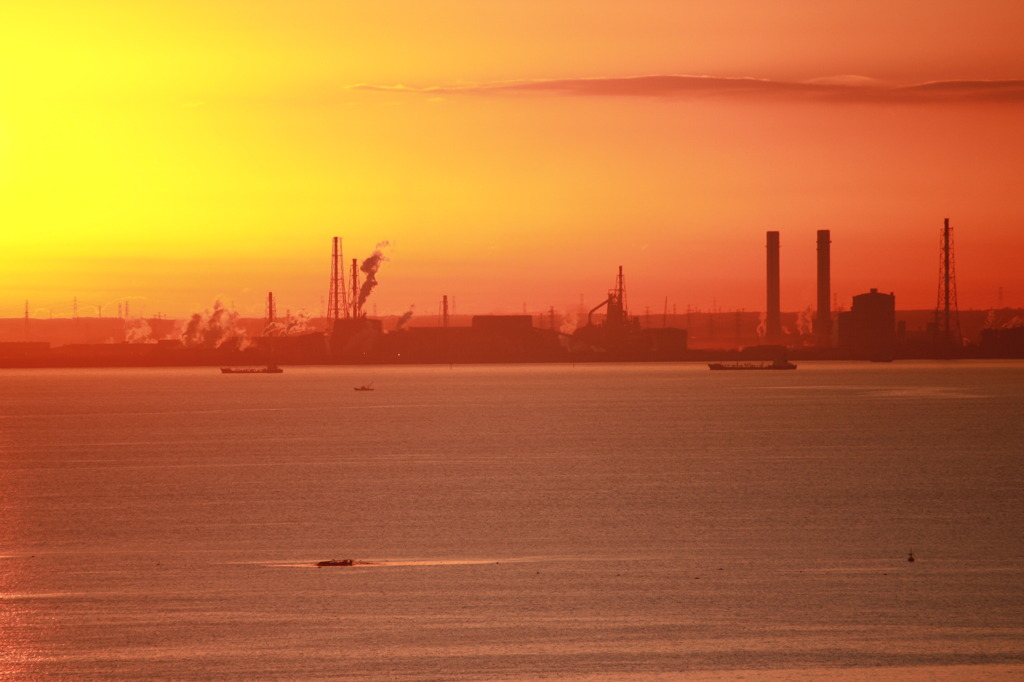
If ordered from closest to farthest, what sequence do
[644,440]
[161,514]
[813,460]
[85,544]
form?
[85,544] → [161,514] → [813,460] → [644,440]

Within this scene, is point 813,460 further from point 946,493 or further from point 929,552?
point 929,552

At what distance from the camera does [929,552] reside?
147 ft

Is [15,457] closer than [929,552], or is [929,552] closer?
[929,552]

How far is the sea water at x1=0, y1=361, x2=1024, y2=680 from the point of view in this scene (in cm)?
2800

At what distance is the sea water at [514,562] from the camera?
28.0 meters

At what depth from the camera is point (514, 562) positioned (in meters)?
42.3

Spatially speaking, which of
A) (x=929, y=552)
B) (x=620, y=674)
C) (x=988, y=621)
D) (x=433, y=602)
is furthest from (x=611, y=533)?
(x=620, y=674)

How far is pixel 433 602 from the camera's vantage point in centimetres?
3422

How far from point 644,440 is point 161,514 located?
196ft

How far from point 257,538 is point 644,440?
65.3m

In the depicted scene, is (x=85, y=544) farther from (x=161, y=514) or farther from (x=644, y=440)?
(x=644, y=440)

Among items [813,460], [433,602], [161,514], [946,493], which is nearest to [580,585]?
[433,602]

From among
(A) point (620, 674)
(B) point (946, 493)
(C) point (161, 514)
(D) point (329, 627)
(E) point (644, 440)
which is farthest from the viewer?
(E) point (644, 440)

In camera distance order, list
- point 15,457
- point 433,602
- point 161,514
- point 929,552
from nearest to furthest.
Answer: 1. point 433,602
2. point 929,552
3. point 161,514
4. point 15,457
